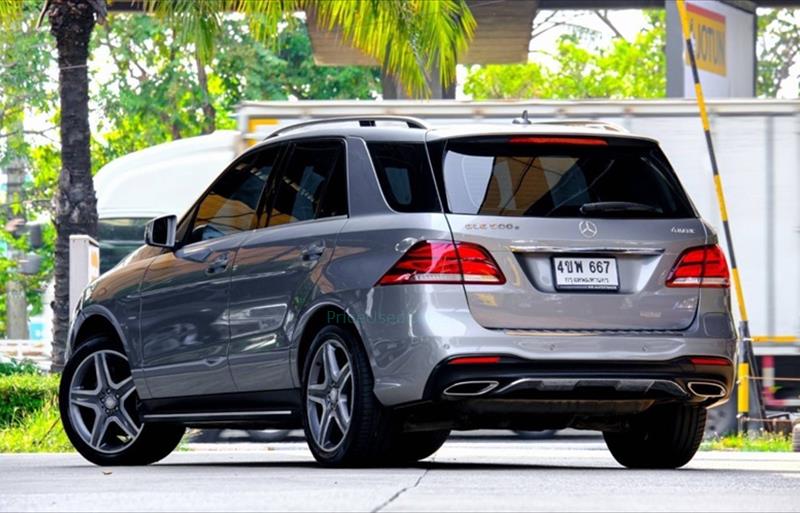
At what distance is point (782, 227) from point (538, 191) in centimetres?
1015

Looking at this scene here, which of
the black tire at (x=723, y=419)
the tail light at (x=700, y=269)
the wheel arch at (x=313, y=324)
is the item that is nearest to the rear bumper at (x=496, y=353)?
the wheel arch at (x=313, y=324)

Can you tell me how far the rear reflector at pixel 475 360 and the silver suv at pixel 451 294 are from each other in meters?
0.01

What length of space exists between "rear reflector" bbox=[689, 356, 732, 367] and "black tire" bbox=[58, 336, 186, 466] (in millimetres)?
3162

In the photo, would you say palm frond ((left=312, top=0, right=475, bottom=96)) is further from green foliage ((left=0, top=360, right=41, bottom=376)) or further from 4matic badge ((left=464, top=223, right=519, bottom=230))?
4matic badge ((left=464, top=223, right=519, bottom=230))

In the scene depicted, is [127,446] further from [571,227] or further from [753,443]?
[753,443]

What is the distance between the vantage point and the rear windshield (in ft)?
32.9

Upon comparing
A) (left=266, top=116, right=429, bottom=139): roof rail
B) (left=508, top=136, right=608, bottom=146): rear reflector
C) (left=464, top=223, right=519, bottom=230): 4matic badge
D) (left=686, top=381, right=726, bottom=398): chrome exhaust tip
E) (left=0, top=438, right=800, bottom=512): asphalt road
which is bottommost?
(left=0, top=438, right=800, bottom=512): asphalt road

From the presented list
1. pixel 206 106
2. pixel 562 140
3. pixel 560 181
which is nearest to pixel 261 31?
pixel 562 140

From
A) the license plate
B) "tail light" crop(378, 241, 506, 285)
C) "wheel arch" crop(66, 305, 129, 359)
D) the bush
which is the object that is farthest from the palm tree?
"tail light" crop(378, 241, 506, 285)

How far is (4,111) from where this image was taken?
4741 centimetres

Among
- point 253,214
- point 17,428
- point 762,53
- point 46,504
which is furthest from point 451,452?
point 762,53

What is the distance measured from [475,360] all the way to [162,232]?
2.60m

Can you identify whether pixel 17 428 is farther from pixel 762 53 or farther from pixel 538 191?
pixel 762 53

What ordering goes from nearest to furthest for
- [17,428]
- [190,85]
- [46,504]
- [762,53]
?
[46,504], [17,428], [190,85], [762,53]
